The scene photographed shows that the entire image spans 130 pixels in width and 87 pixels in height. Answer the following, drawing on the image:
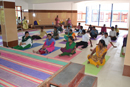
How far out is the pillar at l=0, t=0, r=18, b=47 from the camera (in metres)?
5.76

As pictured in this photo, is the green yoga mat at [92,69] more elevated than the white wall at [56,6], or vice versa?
the white wall at [56,6]

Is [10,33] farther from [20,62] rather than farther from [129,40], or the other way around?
[129,40]

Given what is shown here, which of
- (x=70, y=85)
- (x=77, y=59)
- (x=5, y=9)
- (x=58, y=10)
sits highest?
(x=58, y=10)

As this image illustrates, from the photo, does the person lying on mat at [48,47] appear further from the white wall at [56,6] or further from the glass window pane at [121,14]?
the glass window pane at [121,14]

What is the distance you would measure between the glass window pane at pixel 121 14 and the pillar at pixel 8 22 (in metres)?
11.6

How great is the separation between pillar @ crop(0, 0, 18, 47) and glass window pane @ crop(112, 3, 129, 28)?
38.0 feet

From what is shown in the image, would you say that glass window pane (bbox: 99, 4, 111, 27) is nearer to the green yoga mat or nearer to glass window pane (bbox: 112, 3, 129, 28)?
glass window pane (bbox: 112, 3, 129, 28)

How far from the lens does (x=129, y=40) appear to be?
3174 mm

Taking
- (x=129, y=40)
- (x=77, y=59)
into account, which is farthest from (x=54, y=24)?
(x=129, y=40)

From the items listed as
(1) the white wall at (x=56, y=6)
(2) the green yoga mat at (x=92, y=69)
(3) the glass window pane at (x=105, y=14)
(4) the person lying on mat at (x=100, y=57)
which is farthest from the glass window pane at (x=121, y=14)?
(2) the green yoga mat at (x=92, y=69)

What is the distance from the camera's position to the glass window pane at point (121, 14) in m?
13.7

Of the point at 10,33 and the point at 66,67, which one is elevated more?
the point at 10,33

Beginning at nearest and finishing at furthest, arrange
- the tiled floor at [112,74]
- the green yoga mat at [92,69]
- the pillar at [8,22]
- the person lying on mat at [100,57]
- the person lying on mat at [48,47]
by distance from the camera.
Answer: the tiled floor at [112,74]
the green yoga mat at [92,69]
the person lying on mat at [100,57]
the person lying on mat at [48,47]
the pillar at [8,22]

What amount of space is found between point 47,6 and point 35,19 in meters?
1.91
